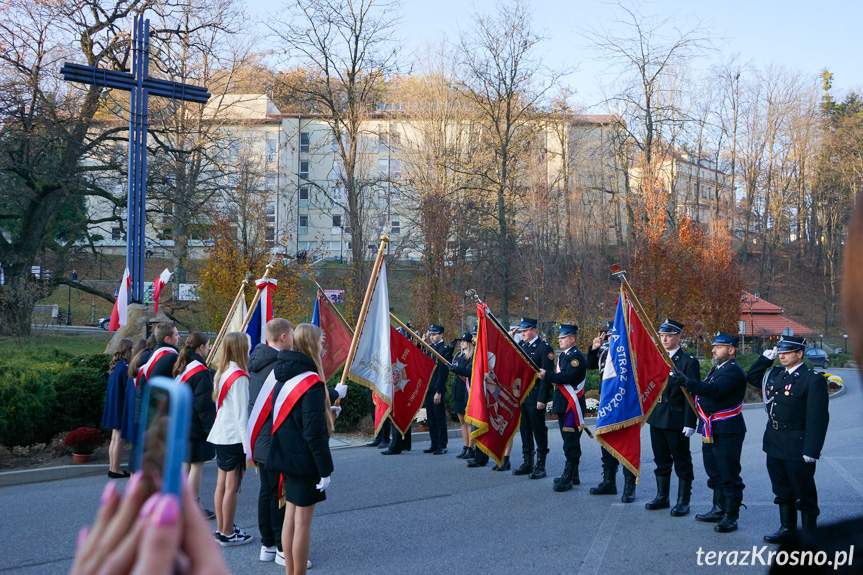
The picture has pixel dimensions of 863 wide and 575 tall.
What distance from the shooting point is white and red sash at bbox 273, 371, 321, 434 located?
17.6ft

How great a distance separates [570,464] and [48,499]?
6496 millimetres

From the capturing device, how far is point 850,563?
1.29 m

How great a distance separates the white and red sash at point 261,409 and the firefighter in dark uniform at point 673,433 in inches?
186

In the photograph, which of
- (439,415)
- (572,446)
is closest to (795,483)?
(572,446)

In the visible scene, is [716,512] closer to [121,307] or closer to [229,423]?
[229,423]

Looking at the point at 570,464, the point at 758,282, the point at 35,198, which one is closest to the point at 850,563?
the point at 570,464

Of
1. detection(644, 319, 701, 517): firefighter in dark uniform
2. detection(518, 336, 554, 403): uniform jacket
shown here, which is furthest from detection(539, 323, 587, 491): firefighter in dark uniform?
detection(644, 319, 701, 517): firefighter in dark uniform

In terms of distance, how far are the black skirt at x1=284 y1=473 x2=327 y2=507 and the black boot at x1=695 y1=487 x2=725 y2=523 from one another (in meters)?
4.64

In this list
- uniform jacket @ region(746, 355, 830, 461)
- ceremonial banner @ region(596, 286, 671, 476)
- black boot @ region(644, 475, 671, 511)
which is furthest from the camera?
ceremonial banner @ region(596, 286, 671, 476)

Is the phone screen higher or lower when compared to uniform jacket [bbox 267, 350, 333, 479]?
higher

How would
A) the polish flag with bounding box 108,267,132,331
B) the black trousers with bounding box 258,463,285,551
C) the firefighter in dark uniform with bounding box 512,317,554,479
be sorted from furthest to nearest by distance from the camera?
the polish flag with bounding box 108,267,132,331
the firefighter in dark uniform with bounding box 512,317,554,479
the black trousers with bounding box 258,463,285,551

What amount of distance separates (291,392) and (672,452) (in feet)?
16.5

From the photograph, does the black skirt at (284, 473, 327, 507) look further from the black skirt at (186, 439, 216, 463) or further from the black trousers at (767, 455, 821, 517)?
the black trousers at (767, 455, 821, 517)

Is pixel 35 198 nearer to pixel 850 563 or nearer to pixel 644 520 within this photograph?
pixel 644 520
